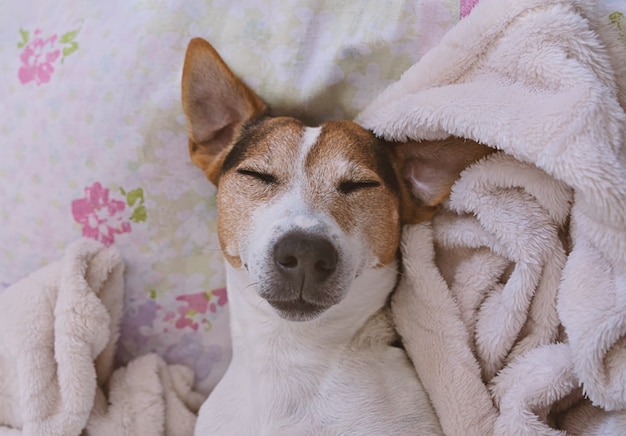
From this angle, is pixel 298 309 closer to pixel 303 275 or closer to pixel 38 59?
pixel 303 275

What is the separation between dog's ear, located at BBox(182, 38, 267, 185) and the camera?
1608mm

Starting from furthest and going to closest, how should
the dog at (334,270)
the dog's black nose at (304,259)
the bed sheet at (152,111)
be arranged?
the bed sheet at (152,111) < the dog at (334,270) < the dog's black nose at (304,259)

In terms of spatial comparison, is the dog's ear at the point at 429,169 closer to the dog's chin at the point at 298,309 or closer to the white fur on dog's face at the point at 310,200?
the white fur on dog's face at the point at 310,200

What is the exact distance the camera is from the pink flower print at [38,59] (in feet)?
6.12

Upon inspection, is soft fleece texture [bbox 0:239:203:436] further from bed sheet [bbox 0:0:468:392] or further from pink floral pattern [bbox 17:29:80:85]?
pink floral pattern [bbox 17:29:80:85]

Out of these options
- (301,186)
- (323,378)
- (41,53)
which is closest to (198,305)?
(323,378)

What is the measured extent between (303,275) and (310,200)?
19 cm

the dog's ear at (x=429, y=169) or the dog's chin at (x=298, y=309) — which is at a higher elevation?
the dog's ear at (x=429, y=169)

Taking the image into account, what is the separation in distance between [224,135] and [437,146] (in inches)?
23.8

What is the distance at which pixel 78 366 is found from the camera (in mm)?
1691

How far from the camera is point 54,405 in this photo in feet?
5.53

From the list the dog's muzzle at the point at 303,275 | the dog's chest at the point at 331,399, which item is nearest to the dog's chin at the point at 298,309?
the dog's muzzle at the point at 303,275

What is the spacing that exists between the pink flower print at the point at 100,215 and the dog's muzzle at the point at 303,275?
69 cm

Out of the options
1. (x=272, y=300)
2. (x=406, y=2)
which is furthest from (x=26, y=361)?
(x=406, y=2)
